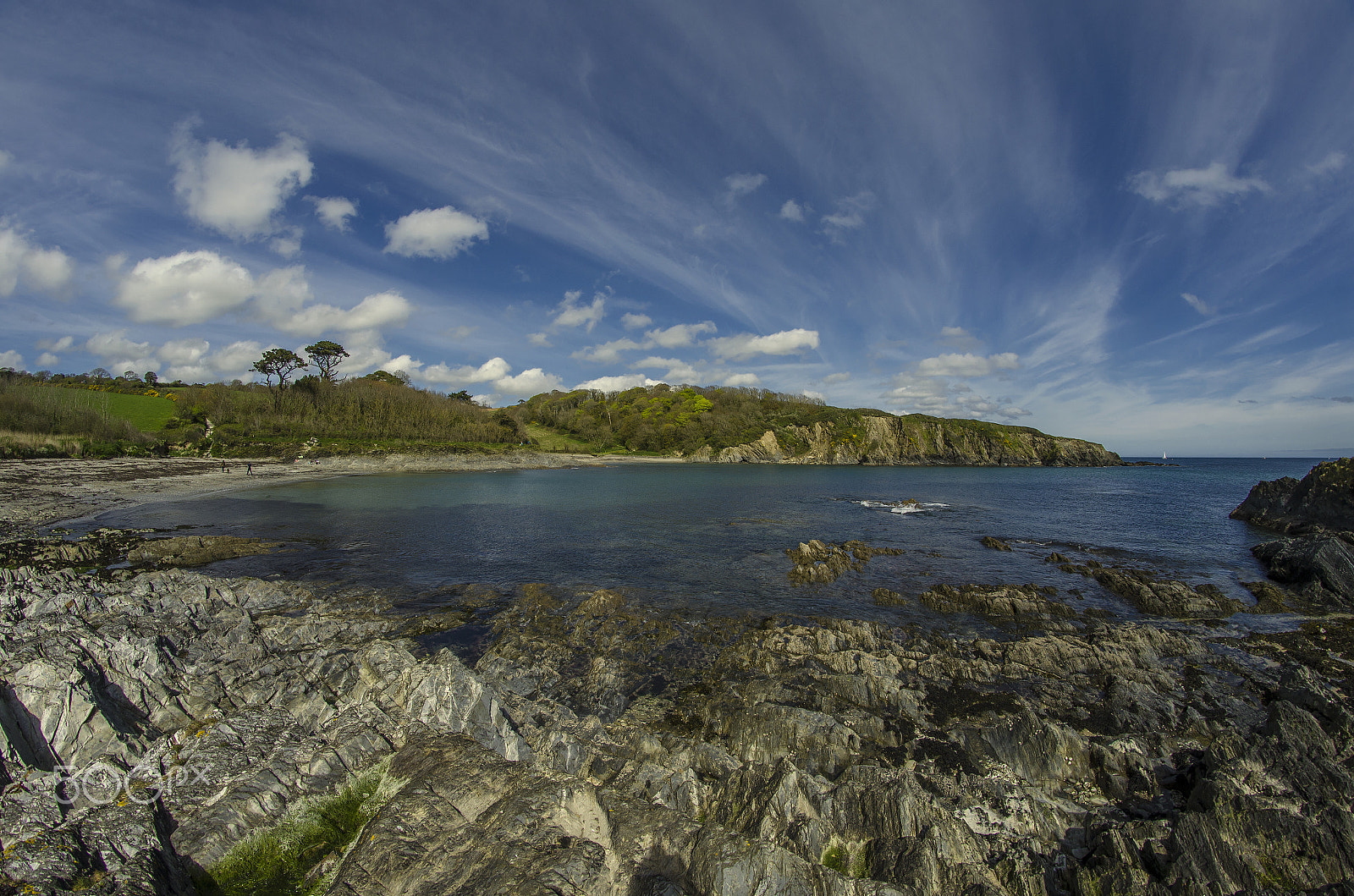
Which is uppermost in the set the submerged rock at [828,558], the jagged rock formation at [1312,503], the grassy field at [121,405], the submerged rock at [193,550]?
the grassy field at [121,405]

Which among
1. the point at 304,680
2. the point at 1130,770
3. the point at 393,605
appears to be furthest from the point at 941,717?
the point at 393,605

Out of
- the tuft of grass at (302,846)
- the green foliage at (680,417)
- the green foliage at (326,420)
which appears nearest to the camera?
the tuft of grass at (302,846)

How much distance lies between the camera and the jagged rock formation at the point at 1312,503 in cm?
2473

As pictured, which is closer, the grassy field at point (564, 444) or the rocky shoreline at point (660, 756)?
the rocky shoreline at point (660, 756)

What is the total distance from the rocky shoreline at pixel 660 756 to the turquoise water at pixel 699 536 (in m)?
4.75

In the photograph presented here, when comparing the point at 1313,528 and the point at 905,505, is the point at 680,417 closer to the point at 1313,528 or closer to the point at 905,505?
the point at 905,505

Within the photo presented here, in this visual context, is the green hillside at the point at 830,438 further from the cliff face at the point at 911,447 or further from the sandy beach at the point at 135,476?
the sandy beach at the point at 135,476

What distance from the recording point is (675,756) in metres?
7.04

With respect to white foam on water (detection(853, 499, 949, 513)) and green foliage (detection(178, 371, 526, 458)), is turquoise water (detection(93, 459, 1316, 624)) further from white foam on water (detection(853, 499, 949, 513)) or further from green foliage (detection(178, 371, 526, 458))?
green foliage (detection(178, 371, 526, 458))

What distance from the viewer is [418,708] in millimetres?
7449

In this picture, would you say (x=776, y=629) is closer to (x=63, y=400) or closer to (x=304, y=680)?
(x=304, y=680)

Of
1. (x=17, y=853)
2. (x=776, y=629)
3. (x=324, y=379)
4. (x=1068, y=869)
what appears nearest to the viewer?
(x=17, y=853)

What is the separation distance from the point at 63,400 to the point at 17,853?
92456 millimetres

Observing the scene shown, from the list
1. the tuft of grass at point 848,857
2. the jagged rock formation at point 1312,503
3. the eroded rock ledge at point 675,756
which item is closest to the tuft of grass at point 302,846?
the eroded rock ledge at point 675,756
